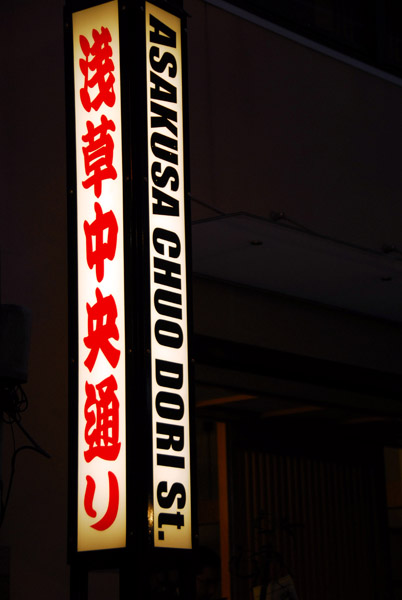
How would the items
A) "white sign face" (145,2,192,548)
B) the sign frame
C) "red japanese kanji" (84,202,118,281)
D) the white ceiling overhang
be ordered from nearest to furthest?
the sign frame
"white sign face" (145,2,192,548)
"red japanese kanji" (84,202,118,281)
the white ceiling overhang

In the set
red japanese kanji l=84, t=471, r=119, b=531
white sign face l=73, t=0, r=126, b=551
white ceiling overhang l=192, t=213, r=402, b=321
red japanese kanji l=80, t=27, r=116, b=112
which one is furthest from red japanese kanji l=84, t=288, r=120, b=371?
white ceiling overhang l=192, t=213, r=402, b=321

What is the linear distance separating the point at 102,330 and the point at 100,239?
335mm

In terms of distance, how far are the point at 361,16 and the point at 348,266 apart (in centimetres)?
243

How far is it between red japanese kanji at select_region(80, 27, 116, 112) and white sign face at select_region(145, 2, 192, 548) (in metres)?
0.15

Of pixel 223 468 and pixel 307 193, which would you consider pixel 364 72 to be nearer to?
pixel 307 193

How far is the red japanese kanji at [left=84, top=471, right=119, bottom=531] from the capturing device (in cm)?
342

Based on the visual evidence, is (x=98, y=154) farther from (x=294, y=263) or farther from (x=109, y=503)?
(x=294, y=263)

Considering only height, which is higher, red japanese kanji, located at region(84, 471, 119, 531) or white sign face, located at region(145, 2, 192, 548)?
white sign face, located at region(145, 2, 192, 548)

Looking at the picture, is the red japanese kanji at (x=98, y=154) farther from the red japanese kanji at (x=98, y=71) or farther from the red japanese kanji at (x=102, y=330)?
the red japanese kanji at (x=102, y=330)

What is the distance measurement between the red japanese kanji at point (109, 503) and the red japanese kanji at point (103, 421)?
77 mm

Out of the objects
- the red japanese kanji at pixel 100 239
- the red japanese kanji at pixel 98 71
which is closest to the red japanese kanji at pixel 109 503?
the red japanese kanji at pixel 100 239

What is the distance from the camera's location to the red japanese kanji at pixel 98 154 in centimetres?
372

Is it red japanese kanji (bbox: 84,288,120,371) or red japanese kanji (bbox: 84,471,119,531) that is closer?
red japanese kanji (bbox: 84,471,119,531)

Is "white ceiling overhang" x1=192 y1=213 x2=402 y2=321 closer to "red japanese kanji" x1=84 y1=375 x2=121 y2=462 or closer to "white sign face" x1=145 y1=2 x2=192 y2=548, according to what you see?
"white sign face" x1=145 y1=2 x2=192 y2=548
